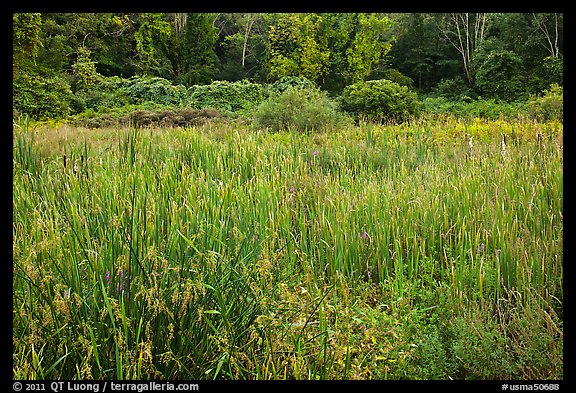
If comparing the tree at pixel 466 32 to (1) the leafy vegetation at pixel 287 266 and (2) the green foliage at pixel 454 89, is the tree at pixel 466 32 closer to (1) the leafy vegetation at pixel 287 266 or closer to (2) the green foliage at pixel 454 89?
(2) the green foliage at pixel 454 89

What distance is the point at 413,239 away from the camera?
3.05m

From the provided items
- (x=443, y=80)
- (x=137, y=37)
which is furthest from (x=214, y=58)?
(x=443, y=80)

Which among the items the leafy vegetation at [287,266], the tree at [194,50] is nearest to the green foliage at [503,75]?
the tree at [194,50]

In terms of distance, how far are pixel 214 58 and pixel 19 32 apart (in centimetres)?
1364

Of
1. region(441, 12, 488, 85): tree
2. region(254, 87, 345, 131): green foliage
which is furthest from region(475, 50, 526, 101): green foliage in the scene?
region(254, 87, 345, 131): green foliage

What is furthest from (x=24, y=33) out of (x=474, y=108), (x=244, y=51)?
(x=474, y=108)

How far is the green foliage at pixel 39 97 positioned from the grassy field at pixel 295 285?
12301mm

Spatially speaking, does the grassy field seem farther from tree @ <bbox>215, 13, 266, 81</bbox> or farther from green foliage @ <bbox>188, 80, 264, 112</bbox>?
tree @ <bbox>215, 13, 266, 81</bbox>

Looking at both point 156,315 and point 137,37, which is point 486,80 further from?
point 156,315

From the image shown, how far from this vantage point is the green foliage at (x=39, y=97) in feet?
47.1

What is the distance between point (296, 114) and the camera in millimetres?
10164

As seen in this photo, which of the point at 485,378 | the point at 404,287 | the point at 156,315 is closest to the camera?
the point at 156,315

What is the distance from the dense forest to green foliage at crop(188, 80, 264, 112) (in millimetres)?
214

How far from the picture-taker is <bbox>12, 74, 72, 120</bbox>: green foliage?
565 inches
